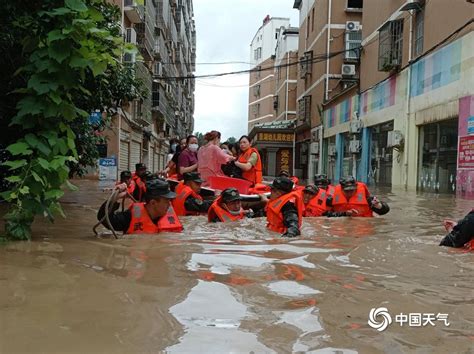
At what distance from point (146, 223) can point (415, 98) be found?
1361 cm

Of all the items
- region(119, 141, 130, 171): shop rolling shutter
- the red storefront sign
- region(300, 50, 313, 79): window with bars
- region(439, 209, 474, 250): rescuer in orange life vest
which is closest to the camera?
region(439, 209, 474, 250): rescuer in orange life vest

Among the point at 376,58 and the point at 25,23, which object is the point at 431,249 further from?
the point at 376,58

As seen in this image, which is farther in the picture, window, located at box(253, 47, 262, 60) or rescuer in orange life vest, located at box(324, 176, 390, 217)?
window, located at box(253, 47, 262, 60)

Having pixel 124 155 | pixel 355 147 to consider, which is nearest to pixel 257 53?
pixel 124 155

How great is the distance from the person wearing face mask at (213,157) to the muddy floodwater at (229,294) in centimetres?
298

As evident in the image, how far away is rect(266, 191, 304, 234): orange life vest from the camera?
19.6ft

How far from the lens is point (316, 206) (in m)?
8.70

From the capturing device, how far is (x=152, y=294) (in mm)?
3209

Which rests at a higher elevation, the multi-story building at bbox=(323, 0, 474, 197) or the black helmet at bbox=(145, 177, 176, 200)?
the multi-story building at bbox=(323, 0, 474, 197)

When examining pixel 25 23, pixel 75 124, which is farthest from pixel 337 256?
pixel 75 124

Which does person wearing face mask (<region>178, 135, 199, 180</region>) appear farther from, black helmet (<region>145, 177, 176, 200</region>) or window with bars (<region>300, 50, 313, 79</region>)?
window with bars (<region>300, 50, 313, 79</region>)

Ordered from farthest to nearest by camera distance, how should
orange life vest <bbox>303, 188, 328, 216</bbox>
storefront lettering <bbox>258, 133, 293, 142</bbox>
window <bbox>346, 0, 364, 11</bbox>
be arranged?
storefront lettering <bbox>258, 133, 293, 142</bbox>
window <bbox>346, 0, 364, 11</bbox>
orange life vest <bbox>303, 188, 328, 216</bbox>

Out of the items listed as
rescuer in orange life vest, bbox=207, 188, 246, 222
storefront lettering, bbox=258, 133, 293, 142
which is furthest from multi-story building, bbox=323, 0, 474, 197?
storefront lettering, bbox=258, 133, 293, 142

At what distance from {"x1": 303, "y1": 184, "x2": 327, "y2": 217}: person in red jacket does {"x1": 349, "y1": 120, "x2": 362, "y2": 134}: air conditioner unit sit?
49.4 ft
